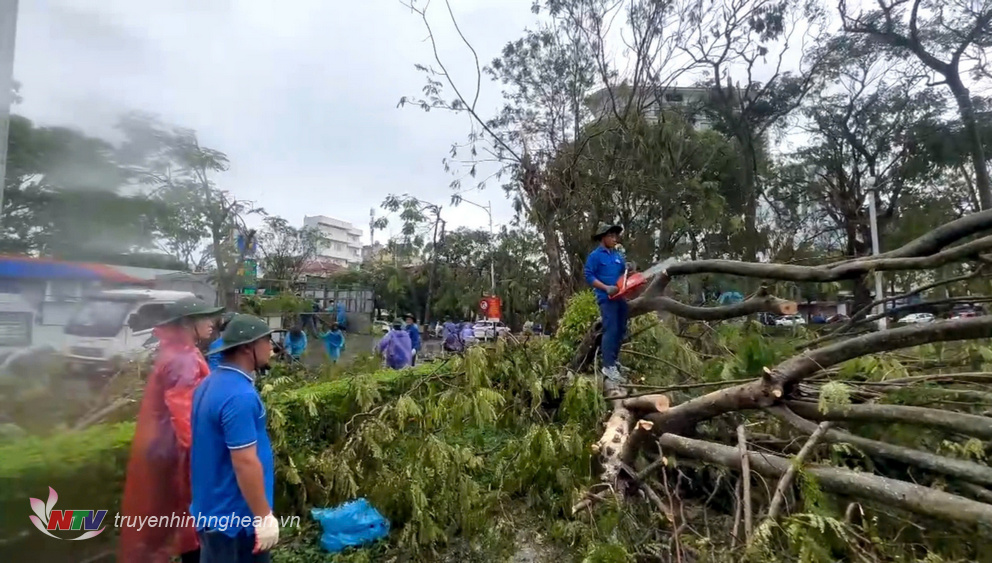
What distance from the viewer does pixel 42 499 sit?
7.54 feet

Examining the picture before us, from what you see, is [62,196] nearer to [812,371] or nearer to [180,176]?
[180,176]

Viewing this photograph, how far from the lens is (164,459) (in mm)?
2646

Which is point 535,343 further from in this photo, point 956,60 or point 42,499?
point 956,60

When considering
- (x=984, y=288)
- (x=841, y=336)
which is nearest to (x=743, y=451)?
(x=841, y=336)

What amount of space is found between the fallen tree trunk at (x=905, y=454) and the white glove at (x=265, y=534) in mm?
2028

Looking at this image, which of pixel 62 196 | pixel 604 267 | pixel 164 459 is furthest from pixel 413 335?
pixel 62 196

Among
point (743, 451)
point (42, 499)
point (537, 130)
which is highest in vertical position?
point (537, 130)

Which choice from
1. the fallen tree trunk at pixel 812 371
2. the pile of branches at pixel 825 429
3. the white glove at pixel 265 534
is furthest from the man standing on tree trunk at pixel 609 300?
the white glove at pixel 265 534

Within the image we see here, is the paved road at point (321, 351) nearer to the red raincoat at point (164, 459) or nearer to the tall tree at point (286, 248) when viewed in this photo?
the tall tree at point (286, 248)

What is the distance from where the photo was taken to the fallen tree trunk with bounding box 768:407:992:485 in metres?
2.20

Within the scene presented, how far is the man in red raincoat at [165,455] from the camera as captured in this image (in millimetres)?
2578

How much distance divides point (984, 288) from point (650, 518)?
2.50 m

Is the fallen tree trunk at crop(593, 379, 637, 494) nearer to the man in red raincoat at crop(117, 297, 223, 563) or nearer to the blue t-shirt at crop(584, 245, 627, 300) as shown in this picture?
the blue t-shirt at crop(584, 245, 627, 300)

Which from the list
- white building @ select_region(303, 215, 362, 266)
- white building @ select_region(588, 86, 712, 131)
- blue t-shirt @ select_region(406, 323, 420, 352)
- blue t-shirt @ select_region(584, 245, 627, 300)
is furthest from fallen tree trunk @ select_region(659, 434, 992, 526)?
white building @ select_region(303, 215, 362, 266)
